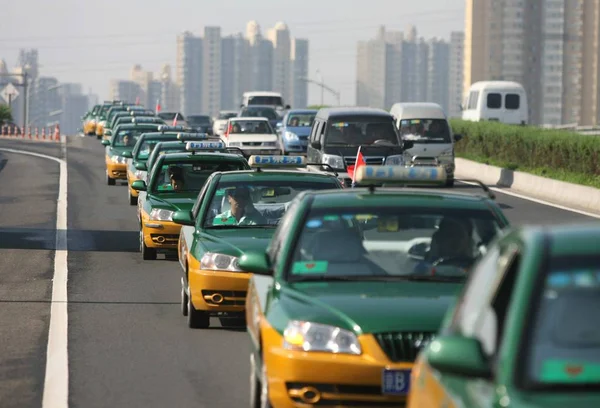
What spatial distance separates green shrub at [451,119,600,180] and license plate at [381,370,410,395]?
2724cm

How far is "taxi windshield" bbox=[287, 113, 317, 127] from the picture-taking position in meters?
52.6

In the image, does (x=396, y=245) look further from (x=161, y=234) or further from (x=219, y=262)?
(x=161, y=234)

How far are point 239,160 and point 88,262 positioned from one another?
7.44ft

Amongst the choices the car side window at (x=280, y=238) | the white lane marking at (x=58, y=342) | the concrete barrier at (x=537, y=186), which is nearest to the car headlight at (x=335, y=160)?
the concrete barrier at (x=537, y=186)

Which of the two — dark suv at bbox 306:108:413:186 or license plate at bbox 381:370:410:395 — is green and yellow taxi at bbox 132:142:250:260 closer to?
dark suv at bbox 306:108:413:186

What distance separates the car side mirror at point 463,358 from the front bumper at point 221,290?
25.0 ft

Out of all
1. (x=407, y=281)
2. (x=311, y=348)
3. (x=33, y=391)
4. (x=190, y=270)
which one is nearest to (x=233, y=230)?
(x=190, y=270)

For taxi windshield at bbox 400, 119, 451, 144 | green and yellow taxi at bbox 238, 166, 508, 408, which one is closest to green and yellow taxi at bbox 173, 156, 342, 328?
green and yellow taxi at bbox 238, 166, 508, 408

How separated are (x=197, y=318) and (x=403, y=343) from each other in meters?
5.57

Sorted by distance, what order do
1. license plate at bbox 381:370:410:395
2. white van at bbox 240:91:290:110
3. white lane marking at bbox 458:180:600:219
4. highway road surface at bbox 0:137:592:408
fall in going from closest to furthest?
license plate at bbox 381:370:410:395, highway road surface at bbox 0:137:592:408, white lane marking at bbox 458:180:600:219, white van at bbox 240:91:290:110

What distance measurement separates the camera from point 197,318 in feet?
43.2

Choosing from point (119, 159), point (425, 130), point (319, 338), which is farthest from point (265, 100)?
point (319, 338)

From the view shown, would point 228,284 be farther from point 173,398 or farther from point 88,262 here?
point 88,262

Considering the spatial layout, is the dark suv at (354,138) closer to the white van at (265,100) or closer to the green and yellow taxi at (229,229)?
the green and yellow taxi at (229,229)
